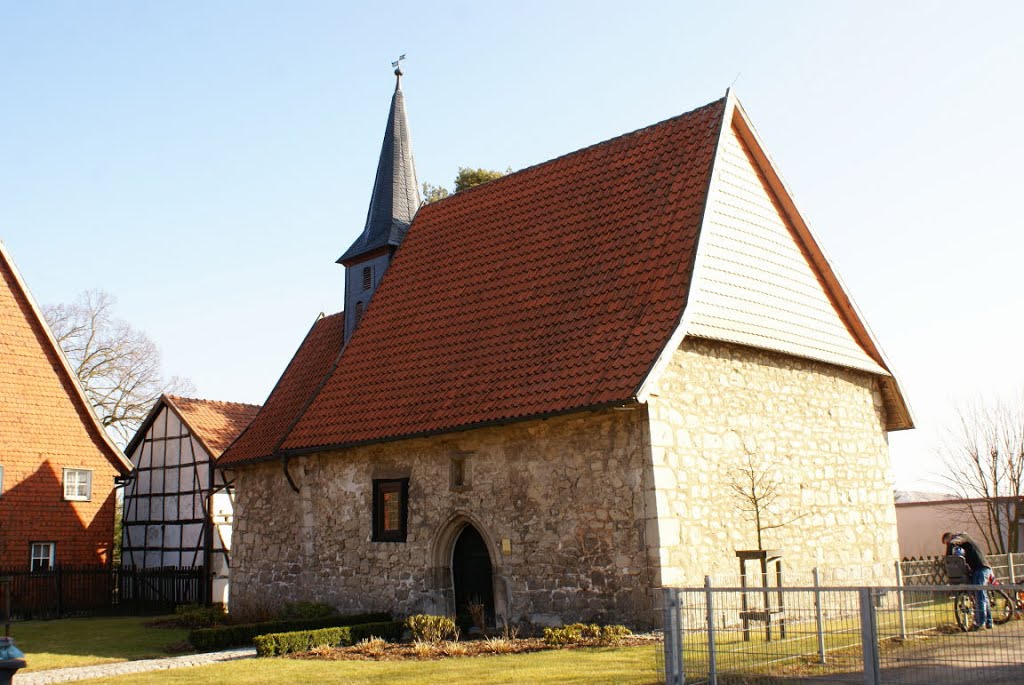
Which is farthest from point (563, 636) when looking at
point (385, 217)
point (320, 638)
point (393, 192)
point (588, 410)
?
point (393, 192)

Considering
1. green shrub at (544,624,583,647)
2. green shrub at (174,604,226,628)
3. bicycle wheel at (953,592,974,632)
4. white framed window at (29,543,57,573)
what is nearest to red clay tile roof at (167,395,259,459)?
white framed window at (29,543,57,573)

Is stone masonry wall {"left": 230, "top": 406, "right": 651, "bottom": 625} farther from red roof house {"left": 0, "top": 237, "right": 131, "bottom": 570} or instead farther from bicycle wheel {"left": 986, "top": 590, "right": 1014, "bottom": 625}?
red roof house {"left": 0, "top": 237, "right": 131, "bottom": 570}

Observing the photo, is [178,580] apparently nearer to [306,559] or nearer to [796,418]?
[306,559]

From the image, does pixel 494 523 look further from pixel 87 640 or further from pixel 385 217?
pixel 385 217

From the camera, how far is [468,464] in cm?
1476

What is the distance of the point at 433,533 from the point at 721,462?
15.4 ft

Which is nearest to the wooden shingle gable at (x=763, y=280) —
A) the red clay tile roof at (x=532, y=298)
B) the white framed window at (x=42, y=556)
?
the red clay tile roof at (x=532, y=298)

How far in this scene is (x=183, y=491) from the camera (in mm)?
27297

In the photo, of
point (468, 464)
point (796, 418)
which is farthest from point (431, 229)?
point (796, 418)

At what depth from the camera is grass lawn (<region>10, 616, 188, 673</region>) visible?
14391mm

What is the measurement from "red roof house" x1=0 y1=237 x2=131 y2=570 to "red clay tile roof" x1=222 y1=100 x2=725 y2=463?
7.71 m

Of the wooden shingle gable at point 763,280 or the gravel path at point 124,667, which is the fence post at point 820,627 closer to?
the wooden shingle gable at point 763,280

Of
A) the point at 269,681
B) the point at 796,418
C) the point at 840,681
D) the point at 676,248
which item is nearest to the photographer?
the point at 840,681

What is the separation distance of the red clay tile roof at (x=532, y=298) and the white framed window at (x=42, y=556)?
795cm
